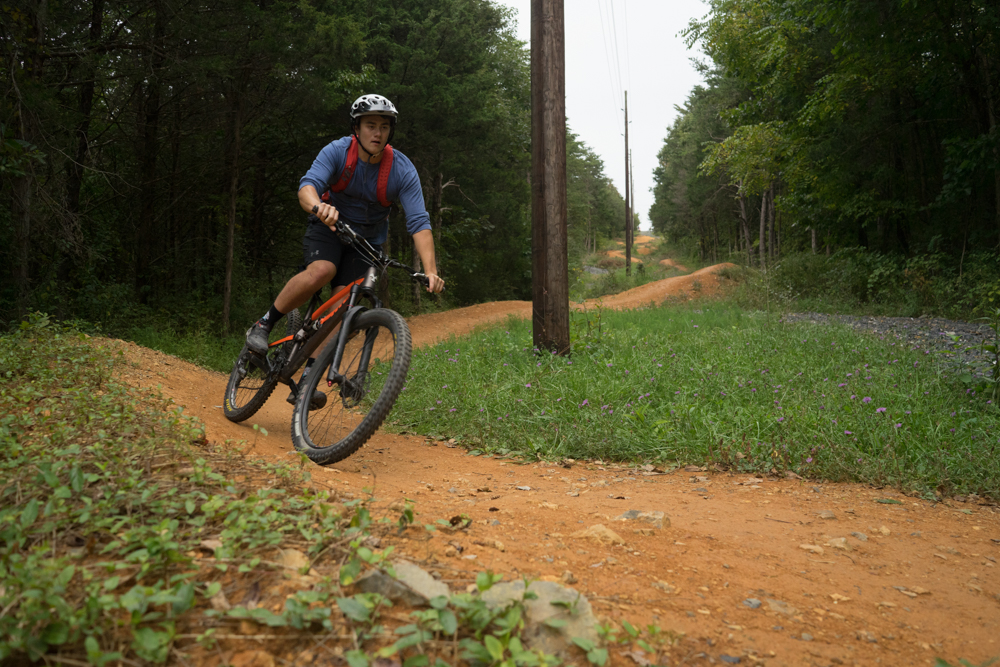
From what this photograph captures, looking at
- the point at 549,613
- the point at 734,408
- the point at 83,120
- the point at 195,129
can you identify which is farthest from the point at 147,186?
the point at 549,613

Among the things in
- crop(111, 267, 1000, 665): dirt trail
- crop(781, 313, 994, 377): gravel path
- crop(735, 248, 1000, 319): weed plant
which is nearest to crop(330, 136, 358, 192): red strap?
crop(111, 267, 1000, 665): dirt trail

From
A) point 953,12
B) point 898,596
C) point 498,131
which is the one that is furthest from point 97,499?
point 498,131

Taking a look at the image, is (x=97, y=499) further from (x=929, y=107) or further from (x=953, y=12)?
(x=929, y=107)

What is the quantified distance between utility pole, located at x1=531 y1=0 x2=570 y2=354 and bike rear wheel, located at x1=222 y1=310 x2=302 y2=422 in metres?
3.26

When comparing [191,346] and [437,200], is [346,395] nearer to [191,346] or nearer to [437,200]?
[191,346]

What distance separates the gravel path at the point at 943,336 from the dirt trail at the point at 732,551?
296 centimetres

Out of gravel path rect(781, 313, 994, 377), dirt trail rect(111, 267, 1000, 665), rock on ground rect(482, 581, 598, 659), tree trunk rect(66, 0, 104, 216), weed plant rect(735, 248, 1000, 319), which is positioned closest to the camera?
rock on ground rect(482, 581, 598, 659)

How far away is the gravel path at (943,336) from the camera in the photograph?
6.21 m

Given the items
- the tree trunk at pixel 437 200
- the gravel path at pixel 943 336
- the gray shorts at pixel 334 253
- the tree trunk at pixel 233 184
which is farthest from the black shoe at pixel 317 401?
the tree trunk at pixel 437 200

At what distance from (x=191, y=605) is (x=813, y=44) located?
19386 mm

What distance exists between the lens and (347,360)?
13.2 ft

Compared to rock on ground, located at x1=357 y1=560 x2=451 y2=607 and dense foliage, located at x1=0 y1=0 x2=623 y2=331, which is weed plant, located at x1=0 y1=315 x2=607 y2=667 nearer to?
rock on ground, located at x1=357 y1=560 x2=451 y2=607

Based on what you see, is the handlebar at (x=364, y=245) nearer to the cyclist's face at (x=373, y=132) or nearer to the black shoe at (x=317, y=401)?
the cyclist's face at (x=373, y=132)

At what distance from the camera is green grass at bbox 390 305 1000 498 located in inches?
171
